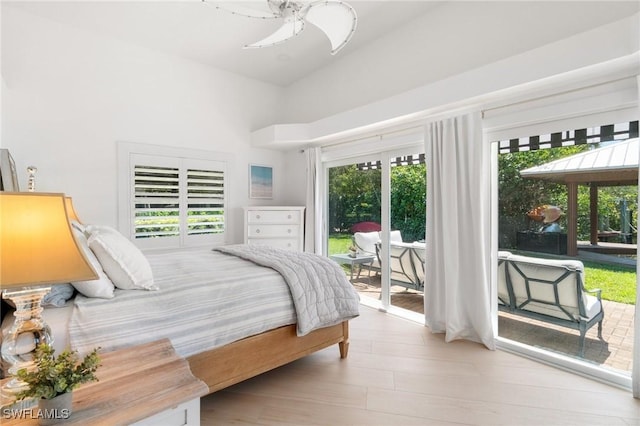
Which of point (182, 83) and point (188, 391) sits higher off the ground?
point (182, 83)

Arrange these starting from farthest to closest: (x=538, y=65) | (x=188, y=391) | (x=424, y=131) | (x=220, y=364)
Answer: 1. (x=424, y=131)
2. (x=538, y=65)
3. (x=220, y=364)
4. (x=188, y=391)

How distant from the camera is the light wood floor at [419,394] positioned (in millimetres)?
1780

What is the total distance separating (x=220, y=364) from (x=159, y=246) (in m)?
2.54

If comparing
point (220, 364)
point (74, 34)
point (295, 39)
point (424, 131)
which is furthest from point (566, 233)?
point (74, 34)

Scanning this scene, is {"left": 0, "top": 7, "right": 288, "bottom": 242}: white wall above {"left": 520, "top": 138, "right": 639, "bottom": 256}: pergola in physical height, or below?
above

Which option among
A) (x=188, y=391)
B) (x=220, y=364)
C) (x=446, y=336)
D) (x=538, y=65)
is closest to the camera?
(x=188, y=391)

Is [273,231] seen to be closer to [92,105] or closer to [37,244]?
[92,105]

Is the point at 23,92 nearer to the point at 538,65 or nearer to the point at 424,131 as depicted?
the point at 424,131

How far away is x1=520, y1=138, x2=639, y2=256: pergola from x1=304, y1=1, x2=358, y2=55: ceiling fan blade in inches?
75.1

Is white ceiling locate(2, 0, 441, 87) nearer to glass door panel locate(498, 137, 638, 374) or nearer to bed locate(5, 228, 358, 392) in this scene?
glass door panel locate(498, 137, 638, 374)

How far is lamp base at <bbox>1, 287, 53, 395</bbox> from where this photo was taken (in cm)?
95

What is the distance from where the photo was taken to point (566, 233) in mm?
2449

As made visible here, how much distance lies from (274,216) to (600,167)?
A: 336 cm

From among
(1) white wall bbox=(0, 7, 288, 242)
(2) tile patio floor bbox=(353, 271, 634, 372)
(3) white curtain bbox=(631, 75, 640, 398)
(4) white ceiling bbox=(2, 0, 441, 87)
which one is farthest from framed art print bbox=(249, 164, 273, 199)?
(3) white curtain bbox=(631, 75, 640, 398)
